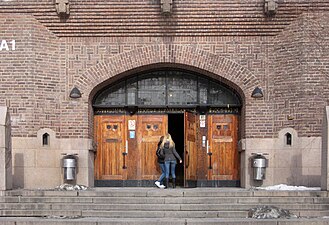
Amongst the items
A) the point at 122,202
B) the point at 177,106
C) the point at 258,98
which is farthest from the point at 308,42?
the point at 122,202

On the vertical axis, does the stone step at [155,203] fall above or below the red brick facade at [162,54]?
below

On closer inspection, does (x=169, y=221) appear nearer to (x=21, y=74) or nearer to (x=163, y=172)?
(x=163, y=172)

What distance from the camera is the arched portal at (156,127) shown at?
60.3ft

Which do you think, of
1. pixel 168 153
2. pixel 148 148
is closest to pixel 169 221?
pixel 168 153

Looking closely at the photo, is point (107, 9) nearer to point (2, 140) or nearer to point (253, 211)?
point (2, 140)

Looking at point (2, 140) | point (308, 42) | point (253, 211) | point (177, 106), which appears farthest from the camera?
point (177, 106)

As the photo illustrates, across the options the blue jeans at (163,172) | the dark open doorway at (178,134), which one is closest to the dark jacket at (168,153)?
the blue jeans at (163,172)

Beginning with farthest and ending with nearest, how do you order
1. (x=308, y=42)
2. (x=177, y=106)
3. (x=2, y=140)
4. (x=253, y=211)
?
(x=177, y=106) → (x=308, y=42) → (x=2, y=140) → (x=253, y=211)

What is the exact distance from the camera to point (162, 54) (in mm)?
17562

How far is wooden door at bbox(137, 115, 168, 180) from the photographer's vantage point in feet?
60.5

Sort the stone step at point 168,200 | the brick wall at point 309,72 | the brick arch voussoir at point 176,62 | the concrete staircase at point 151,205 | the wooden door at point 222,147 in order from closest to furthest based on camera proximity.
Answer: the concrete staircase at point 151,205
the stone step at point 168,200
the brick wall at point 309,72
the brick arch voussoir at point 176,62
the wooden door at point 222,147

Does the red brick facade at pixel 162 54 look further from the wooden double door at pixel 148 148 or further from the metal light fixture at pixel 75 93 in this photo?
the wooden double door at pixel 148 148

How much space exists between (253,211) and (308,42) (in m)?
5.87

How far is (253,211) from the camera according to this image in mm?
13422
